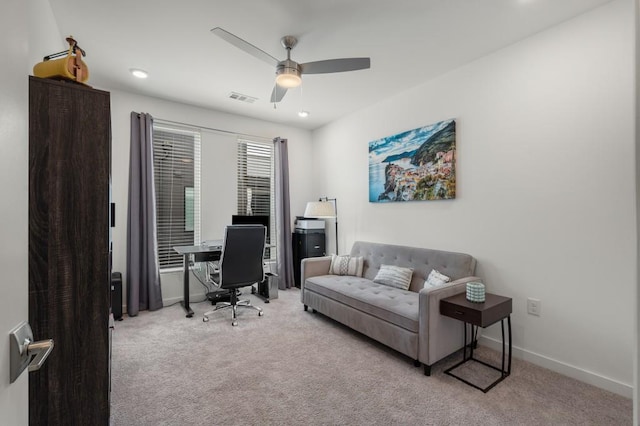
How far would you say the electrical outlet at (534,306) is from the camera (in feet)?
8.06

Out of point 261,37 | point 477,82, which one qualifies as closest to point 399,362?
point 477,82

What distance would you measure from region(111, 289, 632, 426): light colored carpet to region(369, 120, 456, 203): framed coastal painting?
171cm

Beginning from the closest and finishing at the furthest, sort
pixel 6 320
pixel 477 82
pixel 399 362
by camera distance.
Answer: pixel 6 320 < pixel 399 362 < pixel 477 82

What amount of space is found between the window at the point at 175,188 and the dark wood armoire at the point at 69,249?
2.85 meters

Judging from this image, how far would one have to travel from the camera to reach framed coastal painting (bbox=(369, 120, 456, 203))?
310 centimetres

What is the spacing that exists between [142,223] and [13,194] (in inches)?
136

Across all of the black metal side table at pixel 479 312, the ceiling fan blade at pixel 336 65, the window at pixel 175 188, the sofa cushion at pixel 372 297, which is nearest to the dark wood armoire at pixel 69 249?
the ceiling fan blade at pixel 336 65

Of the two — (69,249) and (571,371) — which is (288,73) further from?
(571,371)

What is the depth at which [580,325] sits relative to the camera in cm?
223

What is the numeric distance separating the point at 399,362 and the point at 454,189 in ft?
5.94

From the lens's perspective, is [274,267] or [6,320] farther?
[274,267]

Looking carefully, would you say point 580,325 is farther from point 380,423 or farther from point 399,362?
point 380,423

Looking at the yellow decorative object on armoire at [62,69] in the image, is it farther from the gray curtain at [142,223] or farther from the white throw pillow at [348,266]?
the white throw pillow at [348,266]

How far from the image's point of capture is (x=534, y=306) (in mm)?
2484
